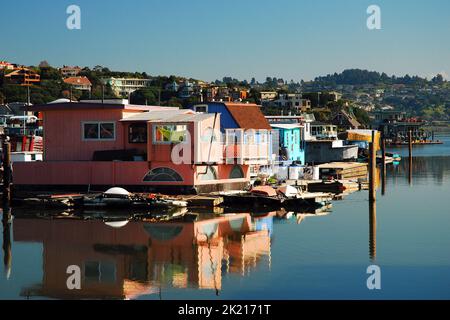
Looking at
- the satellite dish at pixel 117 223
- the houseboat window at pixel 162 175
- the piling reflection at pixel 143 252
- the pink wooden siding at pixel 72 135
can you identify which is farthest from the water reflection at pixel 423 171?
the satellite dish at pixel 117 223

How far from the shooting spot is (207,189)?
3794cm

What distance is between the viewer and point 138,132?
37938 millimetres

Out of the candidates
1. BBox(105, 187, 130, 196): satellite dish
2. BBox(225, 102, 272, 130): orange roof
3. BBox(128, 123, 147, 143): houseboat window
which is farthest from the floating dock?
BBox(105, 187, 130, 196): satellite dish

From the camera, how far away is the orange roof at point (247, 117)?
47250 millimetres

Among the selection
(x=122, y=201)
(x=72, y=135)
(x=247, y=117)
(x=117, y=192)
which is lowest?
(x=122, y=201)

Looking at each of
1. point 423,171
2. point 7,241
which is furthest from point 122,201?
point 423,171

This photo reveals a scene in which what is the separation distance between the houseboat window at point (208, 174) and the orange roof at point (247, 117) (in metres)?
8.58

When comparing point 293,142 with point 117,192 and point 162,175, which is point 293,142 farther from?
point 117,192

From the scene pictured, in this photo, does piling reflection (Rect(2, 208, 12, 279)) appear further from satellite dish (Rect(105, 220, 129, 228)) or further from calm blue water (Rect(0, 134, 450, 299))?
satellite dish (Rect(105, 220, 129, 228))

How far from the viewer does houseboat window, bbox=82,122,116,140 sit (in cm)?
3844

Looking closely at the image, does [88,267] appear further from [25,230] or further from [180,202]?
[180,202]

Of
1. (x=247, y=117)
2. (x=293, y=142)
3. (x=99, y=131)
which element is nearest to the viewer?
(x=99, y=131)

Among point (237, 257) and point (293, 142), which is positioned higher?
point (293, 142)

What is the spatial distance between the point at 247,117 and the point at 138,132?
1194 centimetres
